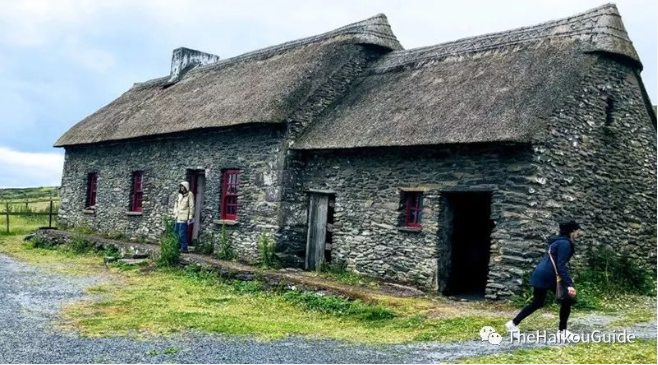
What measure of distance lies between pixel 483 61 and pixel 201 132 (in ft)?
24.1

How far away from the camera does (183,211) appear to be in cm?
1695

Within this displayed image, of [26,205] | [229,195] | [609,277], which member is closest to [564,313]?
[609,277]

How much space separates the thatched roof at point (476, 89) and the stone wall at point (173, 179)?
1208 millimetres

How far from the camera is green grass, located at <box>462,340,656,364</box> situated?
7.18 m

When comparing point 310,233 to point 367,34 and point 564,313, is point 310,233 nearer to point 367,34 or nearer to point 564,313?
point 367,34

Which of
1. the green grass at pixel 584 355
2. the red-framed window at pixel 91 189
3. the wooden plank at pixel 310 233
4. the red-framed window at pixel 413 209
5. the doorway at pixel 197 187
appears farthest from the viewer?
the red-framed window at pixel 91 189

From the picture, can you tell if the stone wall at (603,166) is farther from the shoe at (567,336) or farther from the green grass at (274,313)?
the shoe at (567,336)

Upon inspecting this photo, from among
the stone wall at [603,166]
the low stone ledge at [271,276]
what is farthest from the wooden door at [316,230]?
the stone wall at [603,166]

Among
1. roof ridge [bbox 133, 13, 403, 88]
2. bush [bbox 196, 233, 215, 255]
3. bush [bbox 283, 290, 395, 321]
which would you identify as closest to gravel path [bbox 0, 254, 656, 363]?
bush [bbox 283, 290, 395, 321]

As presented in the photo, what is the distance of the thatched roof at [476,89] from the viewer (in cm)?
1211

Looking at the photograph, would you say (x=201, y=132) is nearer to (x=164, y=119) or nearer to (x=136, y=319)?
(x=164, y=119)

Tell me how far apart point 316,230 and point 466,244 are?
3.39 m

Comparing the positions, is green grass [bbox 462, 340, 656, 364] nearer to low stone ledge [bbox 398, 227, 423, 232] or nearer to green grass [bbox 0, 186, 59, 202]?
low stone ledge [bbox 398, 227, 423, 232]

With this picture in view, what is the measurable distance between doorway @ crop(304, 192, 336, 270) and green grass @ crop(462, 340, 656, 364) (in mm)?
7743
